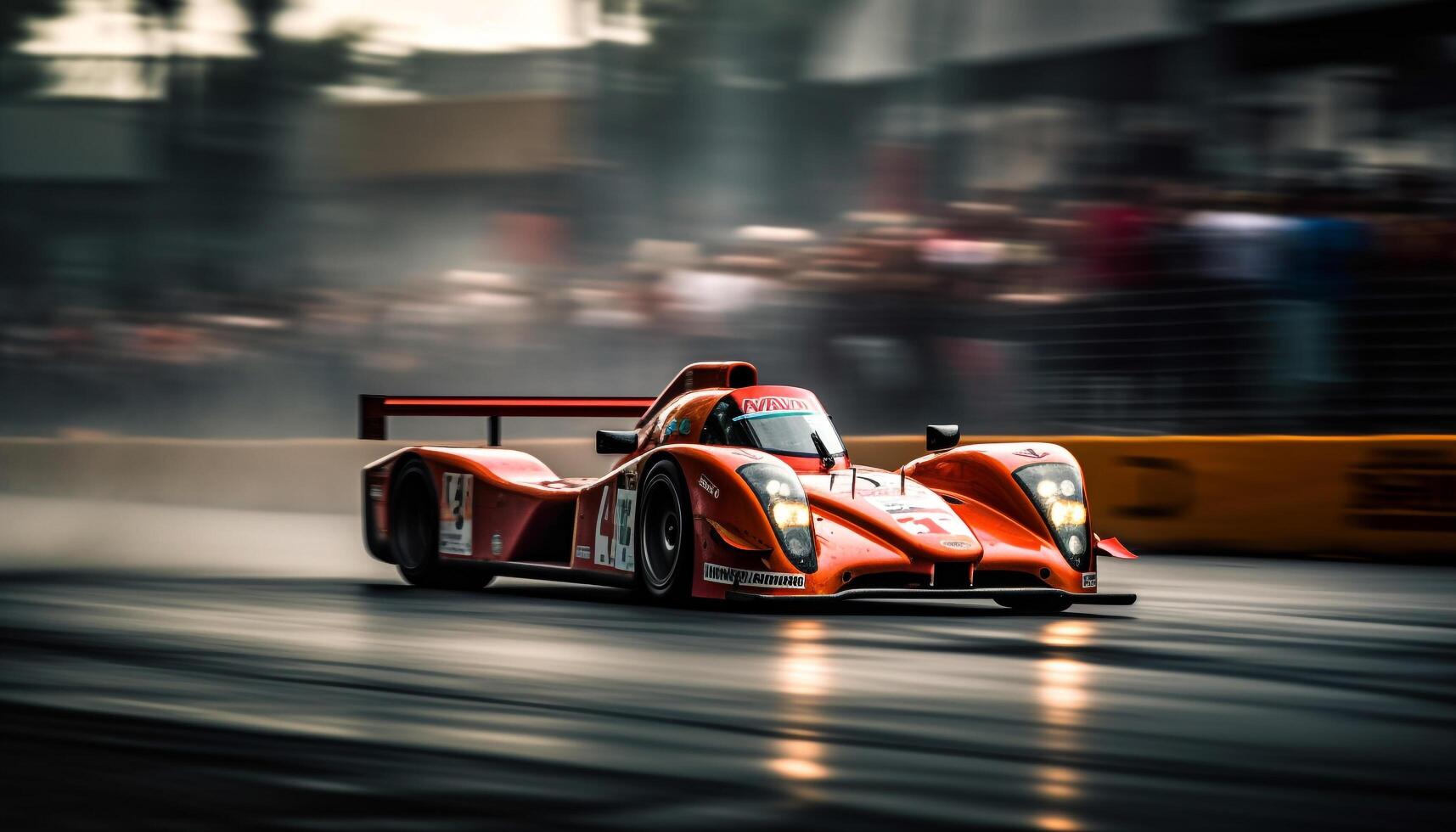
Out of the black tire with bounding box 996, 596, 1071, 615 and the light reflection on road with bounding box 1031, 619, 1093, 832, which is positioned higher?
the light reflection on road with bounding box 1031, 619, 1093, 832

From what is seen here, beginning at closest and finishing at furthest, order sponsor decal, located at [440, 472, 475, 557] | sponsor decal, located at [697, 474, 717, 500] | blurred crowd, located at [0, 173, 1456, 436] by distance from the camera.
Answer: sponsor decal, located at [697, 474, 717, 500] < sponsor decal, located at [440, 472, 475, 557] < blurred crowd, located at [0, 173, 1456, 436]

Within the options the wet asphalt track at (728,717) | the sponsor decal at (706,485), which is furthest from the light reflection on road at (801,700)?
the sponsor decal at (706,485)

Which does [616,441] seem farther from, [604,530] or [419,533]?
[419,533]

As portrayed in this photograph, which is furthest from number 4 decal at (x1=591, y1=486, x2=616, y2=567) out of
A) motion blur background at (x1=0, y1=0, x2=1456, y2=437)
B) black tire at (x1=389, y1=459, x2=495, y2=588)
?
motion blur background at (x1=0, y1=0, x2=1456, y2=437)

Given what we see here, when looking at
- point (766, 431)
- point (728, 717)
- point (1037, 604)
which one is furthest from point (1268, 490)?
point (728, 717)

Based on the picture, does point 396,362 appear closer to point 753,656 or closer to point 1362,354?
point 1362,354

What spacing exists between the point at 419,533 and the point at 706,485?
10.4 ft

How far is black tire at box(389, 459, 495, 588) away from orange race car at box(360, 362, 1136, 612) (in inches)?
1.1

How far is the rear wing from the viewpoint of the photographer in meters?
10.7

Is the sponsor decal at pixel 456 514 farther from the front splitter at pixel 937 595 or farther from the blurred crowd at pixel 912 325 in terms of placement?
the blurred crowd at pixel 912 325

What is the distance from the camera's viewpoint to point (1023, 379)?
1456 centimetres

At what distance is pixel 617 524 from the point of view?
8.76 meters

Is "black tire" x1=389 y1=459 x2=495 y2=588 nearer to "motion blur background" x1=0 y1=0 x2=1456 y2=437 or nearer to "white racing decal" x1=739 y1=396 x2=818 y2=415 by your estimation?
"white racing decal" x1=739 y1=396 x2=818 y2=415

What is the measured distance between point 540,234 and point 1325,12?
31.4 feet
